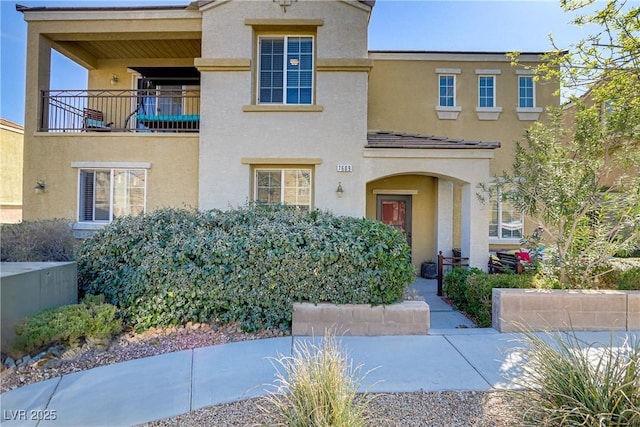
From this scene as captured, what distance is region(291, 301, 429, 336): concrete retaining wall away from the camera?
18.4 ft

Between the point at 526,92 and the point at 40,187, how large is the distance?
1567 cm

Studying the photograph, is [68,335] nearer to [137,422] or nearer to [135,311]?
[135,311]

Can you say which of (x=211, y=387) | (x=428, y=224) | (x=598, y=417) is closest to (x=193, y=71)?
(x=428, y=224)

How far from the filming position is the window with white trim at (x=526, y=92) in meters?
11.9

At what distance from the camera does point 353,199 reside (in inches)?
356

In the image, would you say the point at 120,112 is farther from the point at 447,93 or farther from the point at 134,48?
the point at 447,93

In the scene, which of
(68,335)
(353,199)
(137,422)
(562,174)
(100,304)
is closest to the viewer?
(137,422)

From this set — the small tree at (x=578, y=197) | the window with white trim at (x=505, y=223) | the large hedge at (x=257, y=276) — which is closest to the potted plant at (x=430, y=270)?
the window with white trim at (x=505, y=223)

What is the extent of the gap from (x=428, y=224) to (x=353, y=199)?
3.78 meters

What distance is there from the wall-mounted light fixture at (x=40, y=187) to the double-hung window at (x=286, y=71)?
6469mm

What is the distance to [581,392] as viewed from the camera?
9.64ft

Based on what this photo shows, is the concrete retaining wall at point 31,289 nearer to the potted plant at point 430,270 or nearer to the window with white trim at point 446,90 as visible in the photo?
the potted plant at point 430,270

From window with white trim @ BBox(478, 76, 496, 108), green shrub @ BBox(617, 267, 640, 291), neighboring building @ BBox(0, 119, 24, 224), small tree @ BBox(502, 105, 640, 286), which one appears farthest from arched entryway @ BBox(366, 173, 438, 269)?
neighboring building @ BBox(0, 119, 24, 224)

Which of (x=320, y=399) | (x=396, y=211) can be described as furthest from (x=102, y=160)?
(x=320, y=399)
